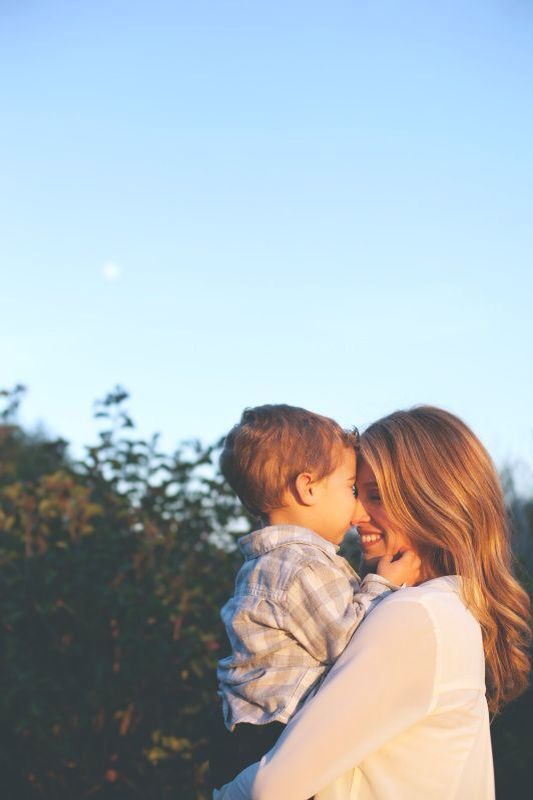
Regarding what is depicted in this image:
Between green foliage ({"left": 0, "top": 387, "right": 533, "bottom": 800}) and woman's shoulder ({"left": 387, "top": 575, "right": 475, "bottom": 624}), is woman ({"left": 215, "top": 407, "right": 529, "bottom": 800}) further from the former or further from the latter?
green foliage ({"left": 0, "top": 387, "right": 533, "bottom": 800})

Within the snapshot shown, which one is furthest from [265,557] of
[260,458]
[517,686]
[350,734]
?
[517,686]

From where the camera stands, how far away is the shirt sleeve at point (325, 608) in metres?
2.23

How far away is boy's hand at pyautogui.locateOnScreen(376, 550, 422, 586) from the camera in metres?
2.49

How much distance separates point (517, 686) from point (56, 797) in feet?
9.01

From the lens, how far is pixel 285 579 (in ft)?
7.77

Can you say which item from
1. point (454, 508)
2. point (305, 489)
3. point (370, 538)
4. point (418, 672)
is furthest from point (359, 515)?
point (418, 672)

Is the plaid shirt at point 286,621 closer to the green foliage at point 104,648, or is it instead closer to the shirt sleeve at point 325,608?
the shirt sleeve at point 325,608

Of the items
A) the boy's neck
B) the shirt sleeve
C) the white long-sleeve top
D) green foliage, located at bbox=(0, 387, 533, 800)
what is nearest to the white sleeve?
the white long-sleeve top

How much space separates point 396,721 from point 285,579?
19.2 inches

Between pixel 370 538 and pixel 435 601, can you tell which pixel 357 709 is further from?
pixel 370 538

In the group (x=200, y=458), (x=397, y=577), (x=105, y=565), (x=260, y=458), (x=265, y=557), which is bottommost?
(x=397, y=577)

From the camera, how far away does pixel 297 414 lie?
8.76 feet

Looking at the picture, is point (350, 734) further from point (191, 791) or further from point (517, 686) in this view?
point (191, 791)

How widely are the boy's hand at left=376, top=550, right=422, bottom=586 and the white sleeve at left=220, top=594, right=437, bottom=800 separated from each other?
1.25ft
